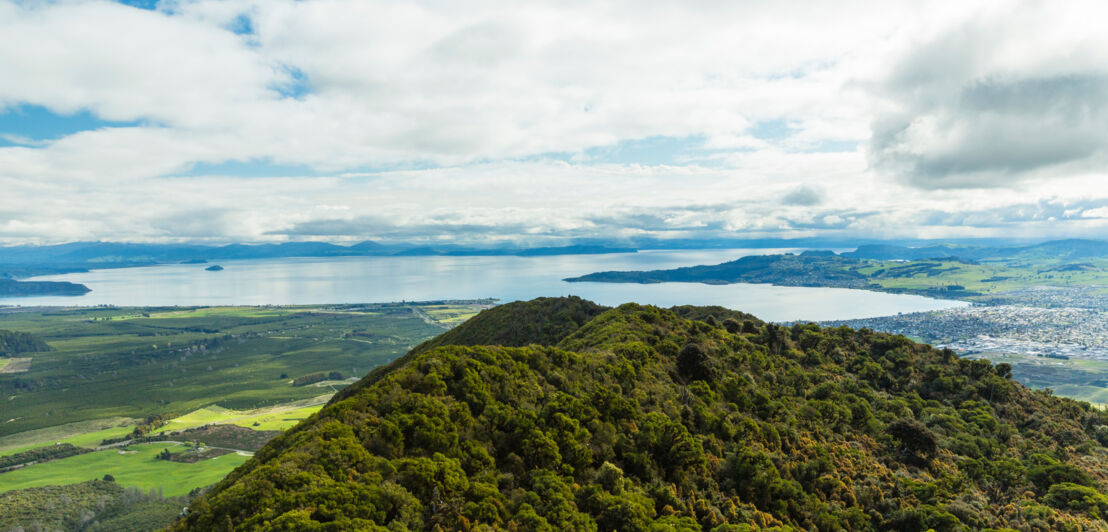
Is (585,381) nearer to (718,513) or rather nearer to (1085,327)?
(718,513)

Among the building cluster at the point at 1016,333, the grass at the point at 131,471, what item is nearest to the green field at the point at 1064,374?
the building cluster at the point at 1016,333

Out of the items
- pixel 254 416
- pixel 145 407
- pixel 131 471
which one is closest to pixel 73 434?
pixel 145 407

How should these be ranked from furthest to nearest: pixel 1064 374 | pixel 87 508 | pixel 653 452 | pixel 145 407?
pixel 145 407 < pixel 1064 374 < pixel 87 508 < pixel 653 452

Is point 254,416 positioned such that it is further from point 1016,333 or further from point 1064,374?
point 1016,333

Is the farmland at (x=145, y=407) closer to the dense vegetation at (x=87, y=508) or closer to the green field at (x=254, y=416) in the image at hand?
the green field at (x=254, y=416)

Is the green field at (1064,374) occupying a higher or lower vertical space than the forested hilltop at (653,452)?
lower

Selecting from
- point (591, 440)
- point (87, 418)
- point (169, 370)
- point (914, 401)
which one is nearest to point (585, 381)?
point (591, 440)

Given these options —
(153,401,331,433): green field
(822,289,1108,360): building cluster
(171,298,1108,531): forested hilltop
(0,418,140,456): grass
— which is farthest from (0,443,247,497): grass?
(822,289,1108,360): building cluster
